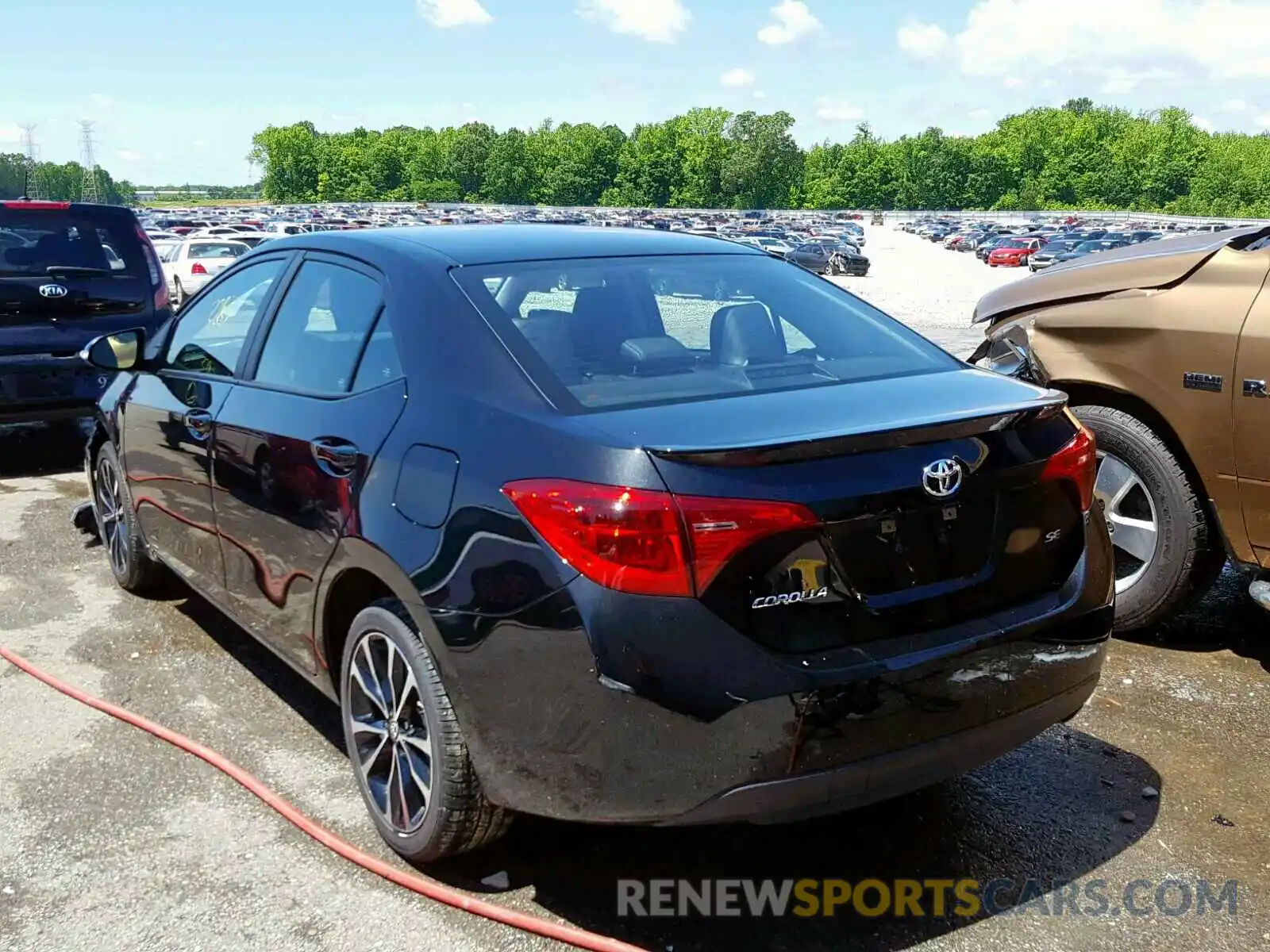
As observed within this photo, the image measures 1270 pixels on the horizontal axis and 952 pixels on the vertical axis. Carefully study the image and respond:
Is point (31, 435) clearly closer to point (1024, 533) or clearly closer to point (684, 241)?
point (684, 241)

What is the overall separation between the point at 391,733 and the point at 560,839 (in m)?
0.56

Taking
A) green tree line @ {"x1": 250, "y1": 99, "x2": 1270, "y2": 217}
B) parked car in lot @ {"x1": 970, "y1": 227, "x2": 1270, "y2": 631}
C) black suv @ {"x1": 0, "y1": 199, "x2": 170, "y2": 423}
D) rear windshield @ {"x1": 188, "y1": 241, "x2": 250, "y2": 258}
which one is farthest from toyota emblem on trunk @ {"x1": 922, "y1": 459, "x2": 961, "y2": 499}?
green tree line @ {"x1": 250, "y1": 99, "x2": 1270, "y2": 217}

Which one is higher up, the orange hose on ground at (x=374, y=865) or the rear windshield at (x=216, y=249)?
the rear windshield at (x=216, y=249)

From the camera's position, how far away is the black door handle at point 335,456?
3.03 metres

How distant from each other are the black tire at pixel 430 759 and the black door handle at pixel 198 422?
1170 mm

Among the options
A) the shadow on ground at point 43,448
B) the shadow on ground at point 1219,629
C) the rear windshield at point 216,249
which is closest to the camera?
the shadow on ground at point 1219,629

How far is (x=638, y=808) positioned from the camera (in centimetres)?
245

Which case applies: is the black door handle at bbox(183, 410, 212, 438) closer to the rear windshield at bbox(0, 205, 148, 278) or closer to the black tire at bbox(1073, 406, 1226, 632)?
the black tire at bbox(1073, 406, 1226, 632)

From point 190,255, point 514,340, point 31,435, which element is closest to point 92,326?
point 31,435

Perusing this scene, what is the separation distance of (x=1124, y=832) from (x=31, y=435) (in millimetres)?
8913

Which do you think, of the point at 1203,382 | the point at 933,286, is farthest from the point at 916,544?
the point at 933,286

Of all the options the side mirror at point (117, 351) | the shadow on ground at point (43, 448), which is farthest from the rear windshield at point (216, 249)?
the side mirror at point (117, 351)

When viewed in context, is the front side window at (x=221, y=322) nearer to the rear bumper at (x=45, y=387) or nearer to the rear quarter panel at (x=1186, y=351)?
the rear quarter panel at (x=1186, y=351)

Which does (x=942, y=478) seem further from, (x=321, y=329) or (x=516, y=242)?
(x=321, y=329)
